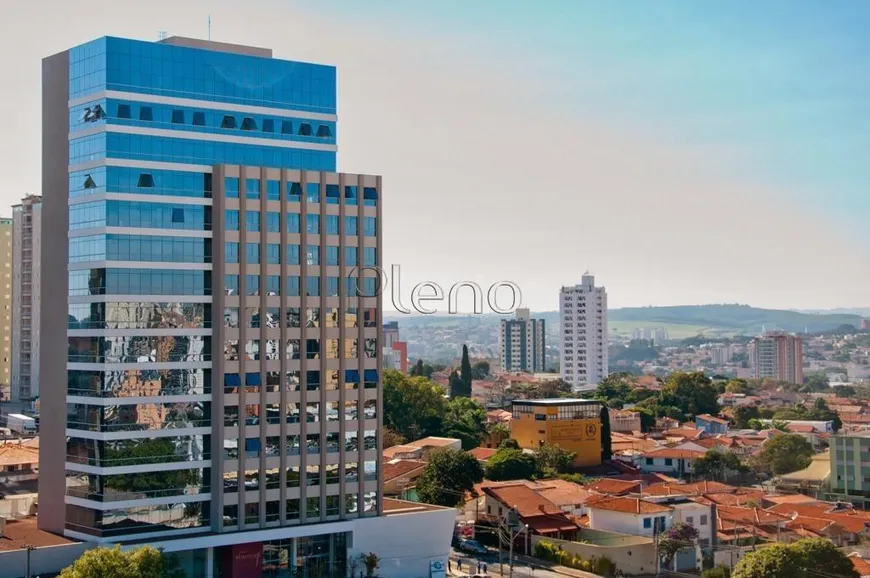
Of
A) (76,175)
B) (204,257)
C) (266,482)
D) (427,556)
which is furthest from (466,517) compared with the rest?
(76,175)

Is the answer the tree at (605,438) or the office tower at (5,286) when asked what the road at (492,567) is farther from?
the office tower at (5,286)

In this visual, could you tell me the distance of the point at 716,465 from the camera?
70.4 metres

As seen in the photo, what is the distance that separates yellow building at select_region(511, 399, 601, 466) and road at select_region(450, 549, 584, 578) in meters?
25.5

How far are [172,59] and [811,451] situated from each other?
56.6m

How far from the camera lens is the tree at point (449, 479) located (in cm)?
4884

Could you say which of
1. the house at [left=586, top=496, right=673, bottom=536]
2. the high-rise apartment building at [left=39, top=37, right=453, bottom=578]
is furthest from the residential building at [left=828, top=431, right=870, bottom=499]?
the high-rise apartment building at [left=39, top=37, right=453, bottom=578]

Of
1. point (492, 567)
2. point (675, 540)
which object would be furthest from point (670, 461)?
point (492, 567)

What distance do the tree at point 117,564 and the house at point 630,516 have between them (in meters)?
21.2

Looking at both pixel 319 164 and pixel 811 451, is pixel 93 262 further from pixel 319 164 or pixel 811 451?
pixel 811 451

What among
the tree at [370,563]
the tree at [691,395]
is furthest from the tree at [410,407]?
the tree at [691,395]

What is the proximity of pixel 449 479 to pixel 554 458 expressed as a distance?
16518 mm

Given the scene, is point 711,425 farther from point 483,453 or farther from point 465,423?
point 483,453

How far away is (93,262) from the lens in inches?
1302

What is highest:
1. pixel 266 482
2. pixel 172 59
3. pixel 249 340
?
pixel 172 59
